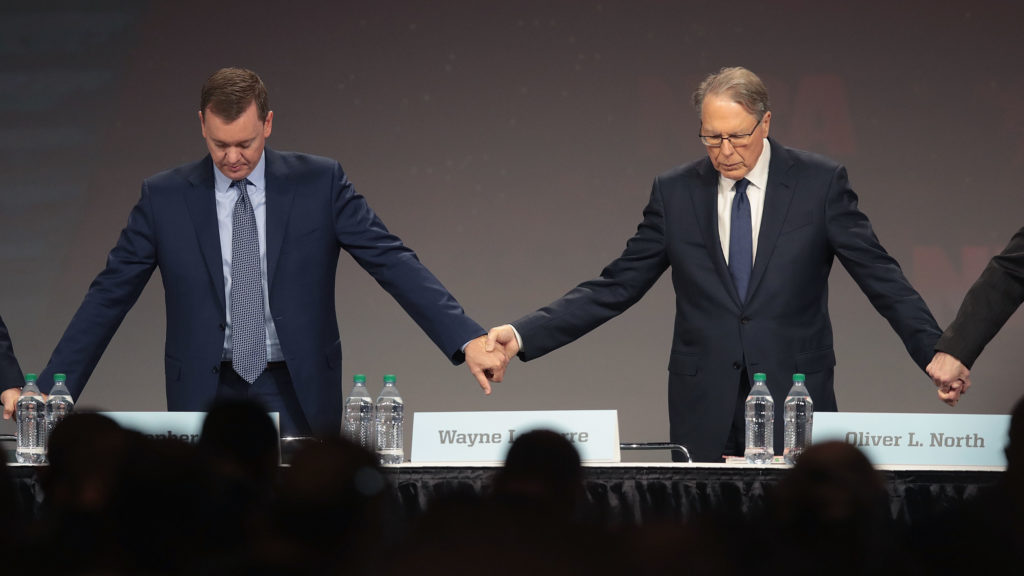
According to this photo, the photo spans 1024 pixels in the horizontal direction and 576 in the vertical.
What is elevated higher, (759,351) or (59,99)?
(59,99)

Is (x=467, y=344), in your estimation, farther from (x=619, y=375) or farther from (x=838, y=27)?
(x=838, y=27)

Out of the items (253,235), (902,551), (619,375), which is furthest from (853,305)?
(902,551)

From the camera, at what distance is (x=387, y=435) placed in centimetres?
419

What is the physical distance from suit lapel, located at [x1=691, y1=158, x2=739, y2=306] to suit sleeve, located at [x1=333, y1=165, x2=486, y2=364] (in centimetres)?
78

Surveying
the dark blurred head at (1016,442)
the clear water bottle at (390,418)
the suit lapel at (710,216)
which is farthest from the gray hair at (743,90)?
the dark blurred head at (1016,442)

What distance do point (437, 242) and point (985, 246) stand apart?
8.94ft

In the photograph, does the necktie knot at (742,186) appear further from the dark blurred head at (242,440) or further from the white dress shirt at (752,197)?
the dark blurred head at (242,440)

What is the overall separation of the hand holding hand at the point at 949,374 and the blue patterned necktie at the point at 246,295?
206 centimetres

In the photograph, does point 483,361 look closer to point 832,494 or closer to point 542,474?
point 542,474

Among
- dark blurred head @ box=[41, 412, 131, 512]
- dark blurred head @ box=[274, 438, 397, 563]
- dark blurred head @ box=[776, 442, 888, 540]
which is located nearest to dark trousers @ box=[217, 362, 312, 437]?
dark blurred head @ box=[41, 412, 131, 512]

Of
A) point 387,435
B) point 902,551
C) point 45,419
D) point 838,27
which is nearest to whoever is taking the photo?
point 902,551

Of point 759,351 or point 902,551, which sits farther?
point 759,351

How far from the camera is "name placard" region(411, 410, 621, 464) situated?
335 cm

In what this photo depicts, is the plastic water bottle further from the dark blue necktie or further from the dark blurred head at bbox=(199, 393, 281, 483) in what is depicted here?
the dark blue necktie
